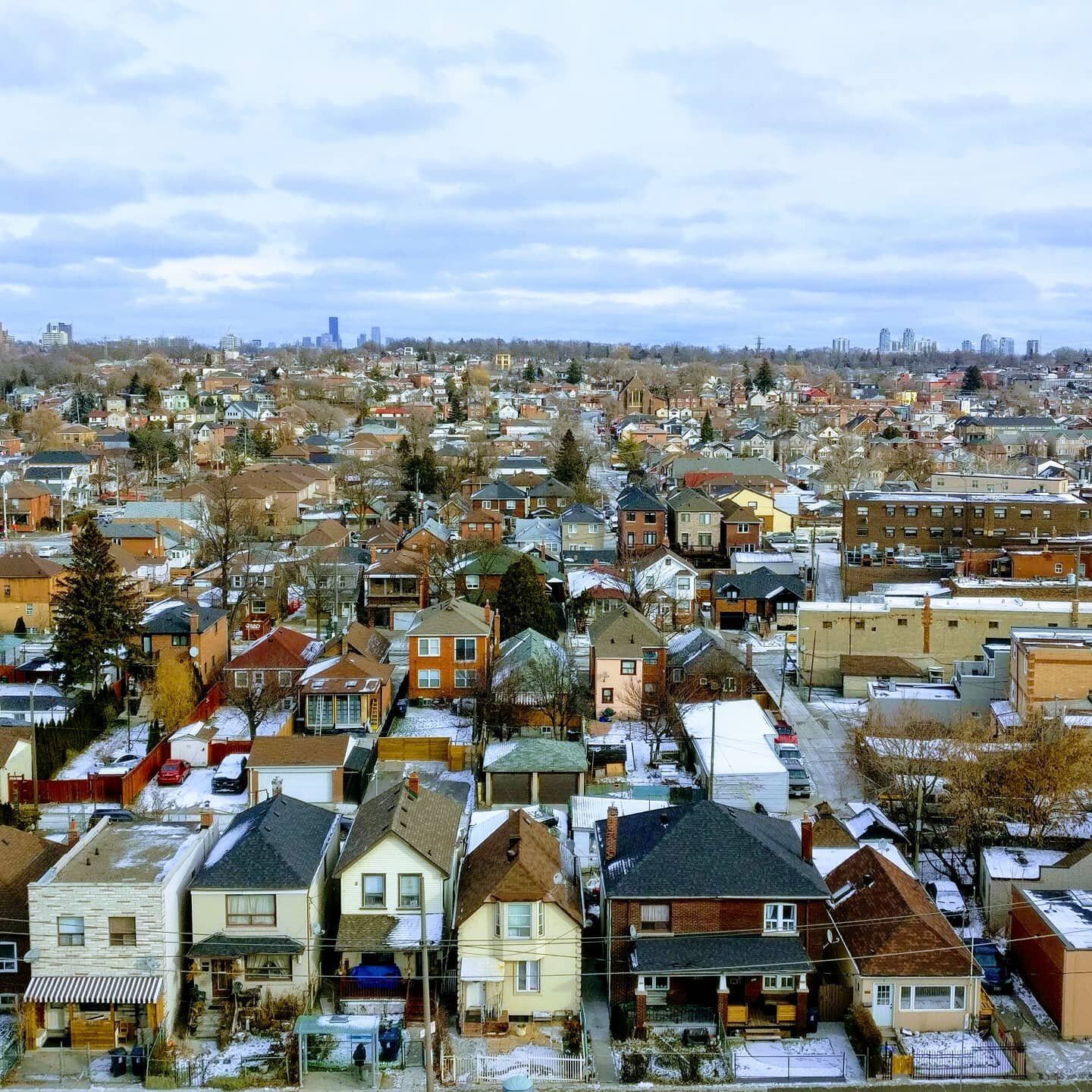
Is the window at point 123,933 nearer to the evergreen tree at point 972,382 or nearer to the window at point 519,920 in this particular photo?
the window at point 519,920

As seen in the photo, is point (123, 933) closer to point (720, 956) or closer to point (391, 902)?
point (391, 902)

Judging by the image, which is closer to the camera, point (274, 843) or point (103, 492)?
point (274, 843)

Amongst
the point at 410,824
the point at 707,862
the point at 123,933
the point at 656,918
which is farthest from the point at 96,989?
the point at 707,862

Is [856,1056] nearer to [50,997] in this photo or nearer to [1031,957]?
[1031,957]

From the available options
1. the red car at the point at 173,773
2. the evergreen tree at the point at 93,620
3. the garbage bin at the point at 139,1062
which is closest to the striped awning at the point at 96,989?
the garbage bin at the point at 139,1062

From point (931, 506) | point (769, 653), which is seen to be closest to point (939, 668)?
point (769, 653)

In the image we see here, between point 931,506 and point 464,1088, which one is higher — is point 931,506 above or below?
above
